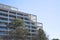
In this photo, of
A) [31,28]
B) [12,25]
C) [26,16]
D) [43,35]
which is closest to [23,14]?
[26,16]

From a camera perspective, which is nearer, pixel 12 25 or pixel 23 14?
pixel 12 25

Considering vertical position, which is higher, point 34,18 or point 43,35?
point 34,18

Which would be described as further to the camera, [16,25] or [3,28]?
[3,28]

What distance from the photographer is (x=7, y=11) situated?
93062mm

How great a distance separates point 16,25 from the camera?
5862cm

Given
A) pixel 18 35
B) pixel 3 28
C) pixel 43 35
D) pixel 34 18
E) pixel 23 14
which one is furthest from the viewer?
pixel 34 18

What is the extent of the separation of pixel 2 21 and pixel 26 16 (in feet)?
62.9

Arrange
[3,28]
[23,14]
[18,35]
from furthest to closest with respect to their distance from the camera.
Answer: [23,14] → [3,28] → [18,35]

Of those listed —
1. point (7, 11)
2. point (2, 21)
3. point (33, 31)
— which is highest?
point (7, 11)

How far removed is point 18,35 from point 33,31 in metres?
49.2

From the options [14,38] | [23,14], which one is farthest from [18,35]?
[23,14]

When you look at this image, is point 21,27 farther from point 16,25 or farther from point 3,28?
point 3,28

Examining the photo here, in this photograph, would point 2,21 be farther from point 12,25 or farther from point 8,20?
point 12,25

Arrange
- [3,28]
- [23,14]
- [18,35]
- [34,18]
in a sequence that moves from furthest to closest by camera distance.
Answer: [34,18]
[23,14]
[3,28]
[18,35]
